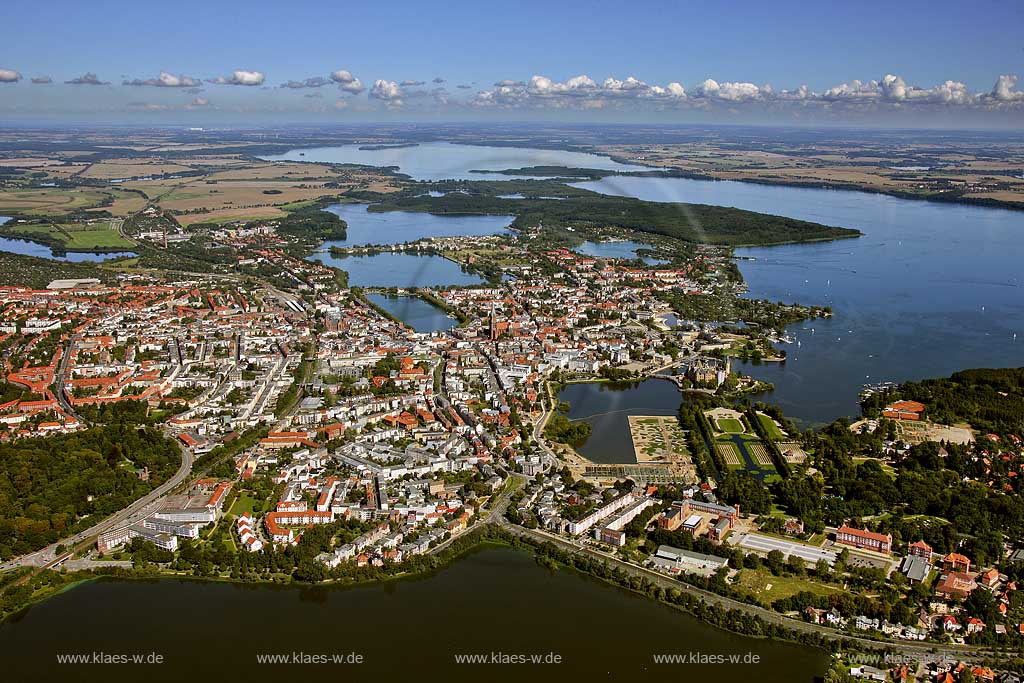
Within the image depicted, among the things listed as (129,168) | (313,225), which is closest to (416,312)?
(313,225)

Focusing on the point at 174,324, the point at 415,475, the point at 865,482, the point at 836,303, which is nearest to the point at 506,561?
the point at 415,475

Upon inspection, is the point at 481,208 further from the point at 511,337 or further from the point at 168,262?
the point at 511,337

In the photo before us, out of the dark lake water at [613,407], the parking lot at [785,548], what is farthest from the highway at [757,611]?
the dark lake water at [613,407]

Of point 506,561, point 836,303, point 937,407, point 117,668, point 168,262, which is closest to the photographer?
point 117,668

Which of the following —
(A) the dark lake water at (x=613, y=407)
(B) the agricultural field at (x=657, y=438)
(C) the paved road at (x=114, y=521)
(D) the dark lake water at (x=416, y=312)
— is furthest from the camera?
(D) the dark lake water at (x=416, y=312)

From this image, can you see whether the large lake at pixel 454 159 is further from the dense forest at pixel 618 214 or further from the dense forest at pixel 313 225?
the dense forest at pixel 313 225

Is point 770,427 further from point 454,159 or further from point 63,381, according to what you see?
point 454,159
